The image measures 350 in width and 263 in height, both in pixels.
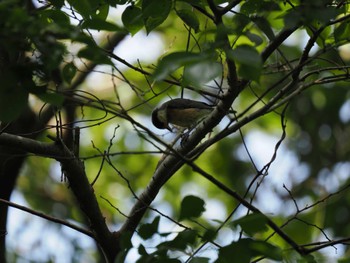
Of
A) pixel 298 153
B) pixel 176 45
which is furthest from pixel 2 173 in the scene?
pixel 298 153

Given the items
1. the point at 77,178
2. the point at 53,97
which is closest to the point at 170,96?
the point at 77,178

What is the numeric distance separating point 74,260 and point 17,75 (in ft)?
19.0

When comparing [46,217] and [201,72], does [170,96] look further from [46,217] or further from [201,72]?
[201,72]

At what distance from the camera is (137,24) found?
129 inches

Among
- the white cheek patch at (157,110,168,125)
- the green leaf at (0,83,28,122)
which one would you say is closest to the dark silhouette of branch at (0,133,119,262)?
the green leaf at (0,83,28,122)

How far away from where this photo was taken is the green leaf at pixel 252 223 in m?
2.16

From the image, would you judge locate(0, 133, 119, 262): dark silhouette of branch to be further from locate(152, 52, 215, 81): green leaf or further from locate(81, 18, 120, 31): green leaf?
locate(152, 52, 215, 81): green leaf

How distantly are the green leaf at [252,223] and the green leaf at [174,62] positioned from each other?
1.92ft

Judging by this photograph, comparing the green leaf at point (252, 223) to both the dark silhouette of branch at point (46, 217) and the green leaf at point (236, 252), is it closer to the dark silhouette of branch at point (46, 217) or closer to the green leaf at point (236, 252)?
the green leaf at point (236, 252)

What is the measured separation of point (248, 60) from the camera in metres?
1.97

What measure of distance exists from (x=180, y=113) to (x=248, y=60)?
4665mm

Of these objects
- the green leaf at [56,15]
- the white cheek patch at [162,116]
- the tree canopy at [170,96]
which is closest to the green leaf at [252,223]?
the tree canopy at [170,96]

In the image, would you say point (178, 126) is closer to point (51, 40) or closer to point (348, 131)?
point (348, 131)

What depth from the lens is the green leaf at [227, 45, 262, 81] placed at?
197 cm
